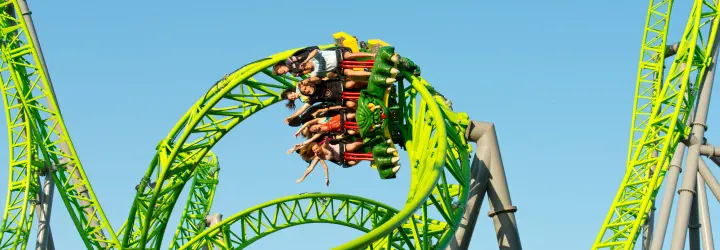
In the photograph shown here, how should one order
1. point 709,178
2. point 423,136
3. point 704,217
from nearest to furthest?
point 423,136 → point 704,217 → point 709,178

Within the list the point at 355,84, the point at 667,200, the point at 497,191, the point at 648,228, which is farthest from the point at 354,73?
the point at 648,228

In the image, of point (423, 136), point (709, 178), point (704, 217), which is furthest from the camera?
point (709, 178)

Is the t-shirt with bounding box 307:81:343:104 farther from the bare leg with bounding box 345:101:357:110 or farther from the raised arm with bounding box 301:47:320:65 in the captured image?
the raised arm with bounding box 301:47:320:65

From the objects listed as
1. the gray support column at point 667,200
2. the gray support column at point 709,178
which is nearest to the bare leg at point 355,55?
the gray support column at point 667,200

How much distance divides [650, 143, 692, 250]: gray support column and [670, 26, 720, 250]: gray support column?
0.61 feet

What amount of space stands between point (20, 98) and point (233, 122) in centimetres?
514

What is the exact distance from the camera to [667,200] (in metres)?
32.8

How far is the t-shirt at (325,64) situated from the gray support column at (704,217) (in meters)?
8.35

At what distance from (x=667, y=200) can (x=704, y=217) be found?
2.20 metres

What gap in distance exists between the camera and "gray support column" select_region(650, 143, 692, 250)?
3225cm

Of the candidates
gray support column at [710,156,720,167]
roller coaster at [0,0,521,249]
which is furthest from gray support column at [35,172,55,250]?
gray support column at [710,156,720,167]

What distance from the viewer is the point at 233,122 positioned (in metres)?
34.1

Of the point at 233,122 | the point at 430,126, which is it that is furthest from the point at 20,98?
the point at 430,126

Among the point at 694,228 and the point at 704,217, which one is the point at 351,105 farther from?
the point at 704,217
